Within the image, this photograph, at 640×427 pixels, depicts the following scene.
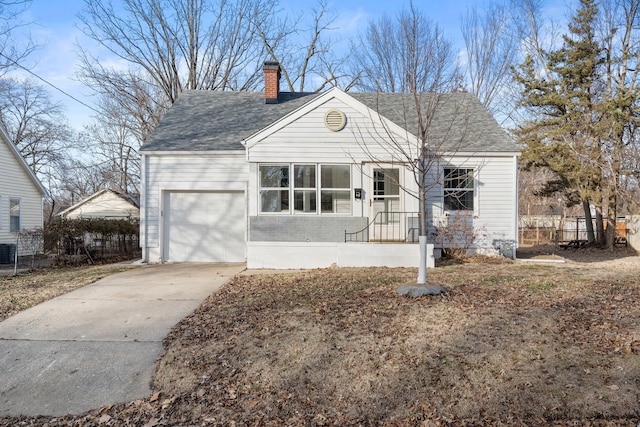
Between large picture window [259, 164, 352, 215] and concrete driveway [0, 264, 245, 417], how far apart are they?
3.39 m

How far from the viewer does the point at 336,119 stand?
11.0 meters

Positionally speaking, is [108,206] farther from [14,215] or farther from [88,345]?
[88,345]

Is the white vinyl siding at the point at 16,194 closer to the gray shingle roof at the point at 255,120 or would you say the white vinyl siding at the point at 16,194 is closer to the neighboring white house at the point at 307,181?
the gray shingle roof at the point at 255,120

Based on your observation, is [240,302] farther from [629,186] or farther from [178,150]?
[629,186]

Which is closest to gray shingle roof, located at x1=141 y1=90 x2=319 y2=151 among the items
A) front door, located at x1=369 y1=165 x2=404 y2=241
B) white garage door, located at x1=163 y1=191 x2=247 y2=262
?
white garage door, located at x1=163 y1=191 x2=247 y2=262

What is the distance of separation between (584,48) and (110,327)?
19532 millimetres

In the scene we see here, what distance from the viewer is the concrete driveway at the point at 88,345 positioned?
13.2ft

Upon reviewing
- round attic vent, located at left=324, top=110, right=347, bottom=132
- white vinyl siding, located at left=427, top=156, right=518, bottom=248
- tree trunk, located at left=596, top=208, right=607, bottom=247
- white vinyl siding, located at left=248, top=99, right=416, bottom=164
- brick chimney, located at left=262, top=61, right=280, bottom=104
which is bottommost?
tree trunk, located at left=596, top=208, right=607, bottom=247

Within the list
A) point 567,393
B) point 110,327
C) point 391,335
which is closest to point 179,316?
point 110,327

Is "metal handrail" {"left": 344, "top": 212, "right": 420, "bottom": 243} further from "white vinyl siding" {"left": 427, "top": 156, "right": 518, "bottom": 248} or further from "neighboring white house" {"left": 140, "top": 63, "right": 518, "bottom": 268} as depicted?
"white vinyl siding" {"left": 427, "top": 156, "right": 518, "bottom": 248}

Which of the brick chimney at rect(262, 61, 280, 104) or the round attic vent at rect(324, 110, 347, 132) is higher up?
the brick chimney at rect(262, 61, 280, 104)

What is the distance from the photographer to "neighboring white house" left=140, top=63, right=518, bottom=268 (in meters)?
10.9

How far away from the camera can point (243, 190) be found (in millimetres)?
12227

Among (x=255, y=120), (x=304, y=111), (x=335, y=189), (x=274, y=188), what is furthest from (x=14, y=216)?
(x=335, y=189)
